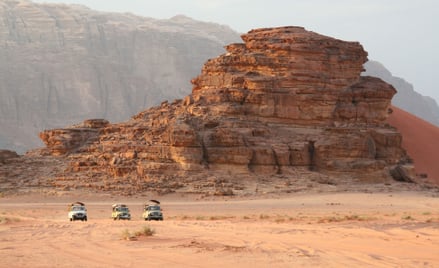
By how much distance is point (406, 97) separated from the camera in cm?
14975

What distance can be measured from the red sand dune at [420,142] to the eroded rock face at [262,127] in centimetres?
693

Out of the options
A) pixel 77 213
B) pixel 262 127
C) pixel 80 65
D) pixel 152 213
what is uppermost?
pixel 80 65

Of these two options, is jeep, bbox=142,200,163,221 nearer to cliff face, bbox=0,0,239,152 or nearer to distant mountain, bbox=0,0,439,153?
distant mountain, bbox=0,0,439,153

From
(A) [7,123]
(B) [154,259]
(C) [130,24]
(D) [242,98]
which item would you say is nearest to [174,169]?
(D) [242,98]

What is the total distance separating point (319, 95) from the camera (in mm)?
52188

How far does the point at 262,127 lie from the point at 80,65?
76823 millimetres

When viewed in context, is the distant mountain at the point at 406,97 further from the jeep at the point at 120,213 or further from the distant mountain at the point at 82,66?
the jeep at the point at 120,213

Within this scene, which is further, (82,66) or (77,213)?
(82,66)

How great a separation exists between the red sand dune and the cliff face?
52.4 meters

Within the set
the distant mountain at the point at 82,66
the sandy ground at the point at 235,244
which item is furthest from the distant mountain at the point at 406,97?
the sandy ground at the point at 235,244

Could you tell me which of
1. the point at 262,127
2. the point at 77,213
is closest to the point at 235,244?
the point at 77,213

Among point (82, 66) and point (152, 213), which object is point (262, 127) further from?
point (82, 66)

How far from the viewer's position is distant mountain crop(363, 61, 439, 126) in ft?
478

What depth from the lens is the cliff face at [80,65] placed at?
116 metres
